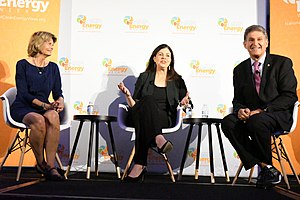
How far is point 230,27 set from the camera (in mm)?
4699

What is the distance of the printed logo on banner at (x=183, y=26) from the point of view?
15.5ft

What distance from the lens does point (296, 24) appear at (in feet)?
15.2

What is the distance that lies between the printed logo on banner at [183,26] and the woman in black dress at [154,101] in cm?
68

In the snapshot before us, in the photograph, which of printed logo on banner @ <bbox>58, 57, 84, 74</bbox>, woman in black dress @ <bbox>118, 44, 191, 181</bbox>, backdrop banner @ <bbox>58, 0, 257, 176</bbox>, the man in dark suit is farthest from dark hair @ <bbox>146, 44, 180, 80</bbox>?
printed logo on banner @ <bbox>58, 57, 84, 74</bbox>

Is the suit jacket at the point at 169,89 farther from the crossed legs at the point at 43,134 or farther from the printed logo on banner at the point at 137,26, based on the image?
the crossed legs at the point at 43,134

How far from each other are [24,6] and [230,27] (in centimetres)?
262

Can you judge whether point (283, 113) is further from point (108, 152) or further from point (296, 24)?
point (108, 152)

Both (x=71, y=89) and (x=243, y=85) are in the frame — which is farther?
(x=71, y=89)

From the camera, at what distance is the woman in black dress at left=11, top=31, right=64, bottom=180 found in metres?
3.37

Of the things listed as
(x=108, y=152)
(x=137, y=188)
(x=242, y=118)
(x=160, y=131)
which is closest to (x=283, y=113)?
(x=242, y=118)

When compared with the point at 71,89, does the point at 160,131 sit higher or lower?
lower

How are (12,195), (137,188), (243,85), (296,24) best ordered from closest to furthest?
(12,195) < (137,188) < (243,85) < (296,24)

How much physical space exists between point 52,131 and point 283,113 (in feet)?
6.63

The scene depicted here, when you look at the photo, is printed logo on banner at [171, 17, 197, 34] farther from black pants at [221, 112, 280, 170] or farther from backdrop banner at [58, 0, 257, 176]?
black pants at [221, 112, 280, 170]
